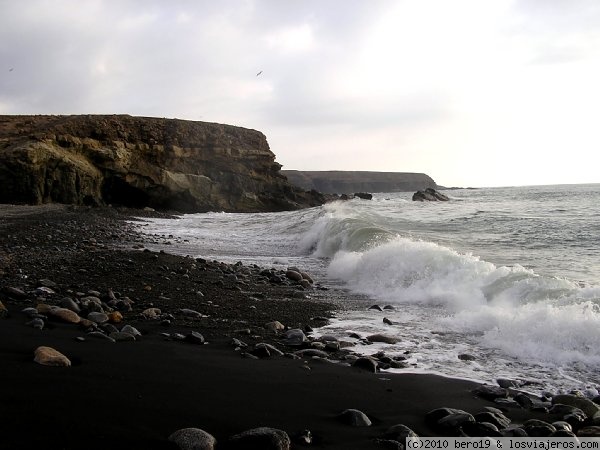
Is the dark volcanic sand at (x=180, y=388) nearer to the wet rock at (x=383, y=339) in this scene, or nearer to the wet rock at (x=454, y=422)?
the wet rock at (x=454, y=422)

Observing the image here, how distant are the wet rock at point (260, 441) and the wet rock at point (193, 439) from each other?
11cm

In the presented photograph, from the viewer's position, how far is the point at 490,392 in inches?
153

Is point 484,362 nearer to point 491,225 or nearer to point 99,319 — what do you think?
point 99,319

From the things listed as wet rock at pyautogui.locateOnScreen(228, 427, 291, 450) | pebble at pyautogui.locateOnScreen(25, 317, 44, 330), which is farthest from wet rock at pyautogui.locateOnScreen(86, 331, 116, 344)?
wet rock at pyautogui.locateOnScreen(228, 427, 291, 450)

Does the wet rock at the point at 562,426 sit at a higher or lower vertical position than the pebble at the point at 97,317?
lower

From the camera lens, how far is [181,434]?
2.49 metres

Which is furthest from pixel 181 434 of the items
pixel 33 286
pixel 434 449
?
pixel 33 286

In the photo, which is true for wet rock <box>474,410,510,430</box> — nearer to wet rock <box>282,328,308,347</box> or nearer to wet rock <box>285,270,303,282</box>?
wet rock <box>282,328,308,347</box>

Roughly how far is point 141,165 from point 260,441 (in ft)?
111

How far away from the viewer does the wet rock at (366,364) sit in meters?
4.39

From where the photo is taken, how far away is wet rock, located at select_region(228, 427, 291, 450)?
2521 millimetres

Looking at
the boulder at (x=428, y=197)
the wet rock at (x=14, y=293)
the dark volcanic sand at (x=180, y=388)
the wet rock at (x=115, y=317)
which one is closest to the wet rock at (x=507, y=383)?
the dark volcanic sand at (x=180, y=388)

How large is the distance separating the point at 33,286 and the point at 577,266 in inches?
404

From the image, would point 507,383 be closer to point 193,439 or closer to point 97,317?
→ point 193,439
